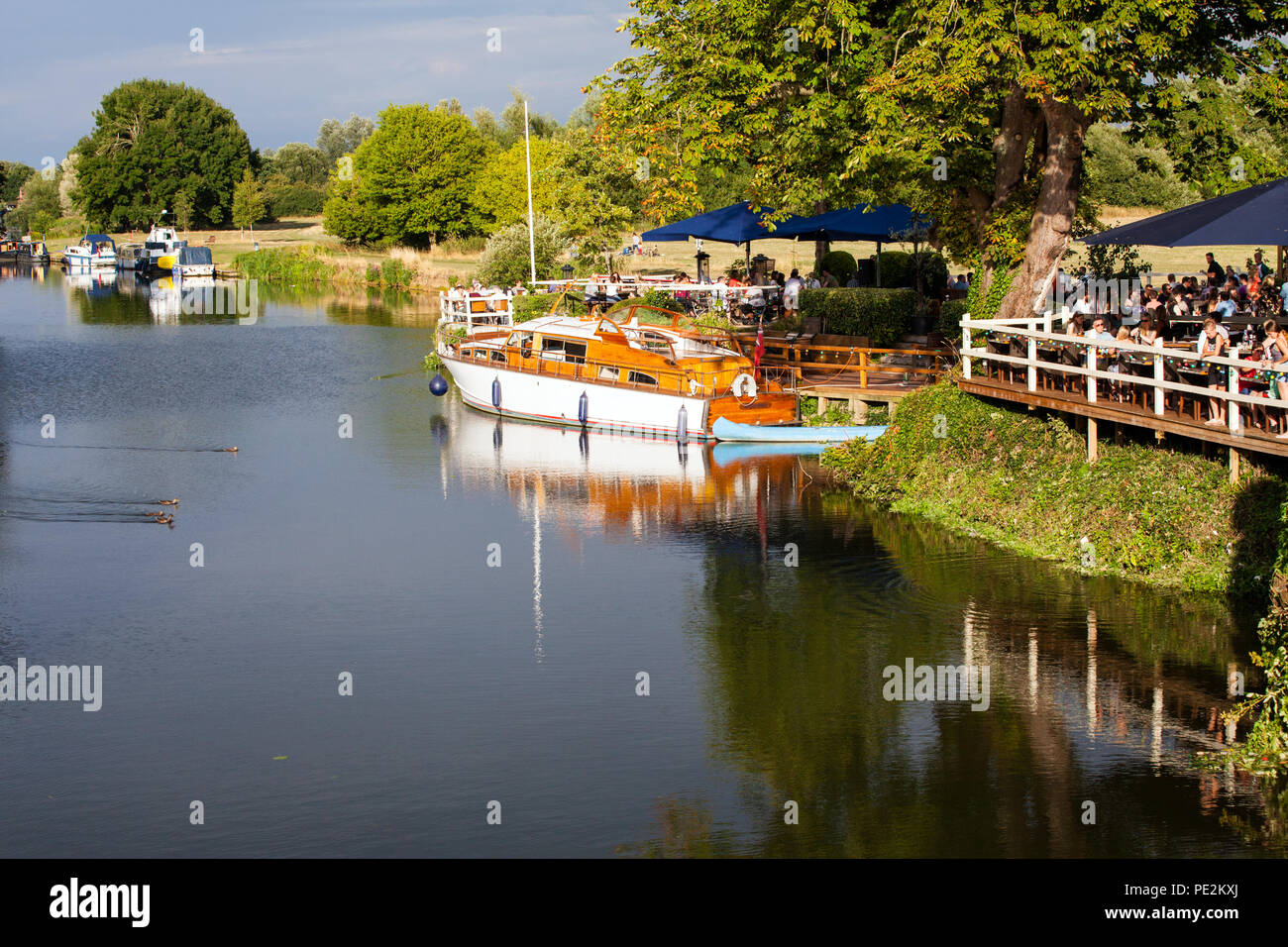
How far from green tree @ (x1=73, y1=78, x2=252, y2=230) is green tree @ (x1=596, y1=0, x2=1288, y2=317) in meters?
104

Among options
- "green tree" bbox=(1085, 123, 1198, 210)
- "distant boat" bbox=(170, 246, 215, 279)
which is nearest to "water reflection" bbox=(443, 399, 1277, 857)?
"green tree" bbox=(1085, 123, 1198, 210)

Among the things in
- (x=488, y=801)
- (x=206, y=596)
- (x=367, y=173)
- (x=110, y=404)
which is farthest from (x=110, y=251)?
(x=488, y=801)

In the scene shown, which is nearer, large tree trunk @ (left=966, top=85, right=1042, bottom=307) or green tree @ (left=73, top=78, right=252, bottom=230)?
large tree trunk @ (left=966, top=85, right=1042, bottom=307)

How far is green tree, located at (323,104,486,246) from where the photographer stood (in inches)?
3765

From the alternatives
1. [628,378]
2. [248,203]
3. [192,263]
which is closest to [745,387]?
[628,378]

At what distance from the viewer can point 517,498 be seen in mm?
27797

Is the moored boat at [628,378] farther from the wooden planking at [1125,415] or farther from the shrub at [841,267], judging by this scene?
the shrub at [841,267]

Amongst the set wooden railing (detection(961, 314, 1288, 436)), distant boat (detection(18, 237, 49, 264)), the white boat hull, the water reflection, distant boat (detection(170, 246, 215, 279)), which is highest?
distant boat (detection(18, 237, 49, 264))

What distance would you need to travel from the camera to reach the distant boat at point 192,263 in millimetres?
96875

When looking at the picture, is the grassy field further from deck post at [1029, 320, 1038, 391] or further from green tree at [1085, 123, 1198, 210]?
deck post at [1029, 320, 1038, 391]

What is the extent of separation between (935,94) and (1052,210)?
3.90m

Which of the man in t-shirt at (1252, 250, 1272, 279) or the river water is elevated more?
the man in t-shirt at (1252, 250, 1272, 279)

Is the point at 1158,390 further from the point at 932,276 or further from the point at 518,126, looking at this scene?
the point at 518,126
